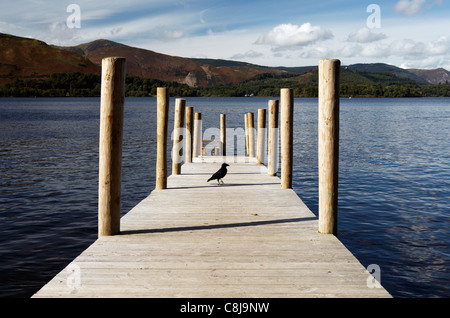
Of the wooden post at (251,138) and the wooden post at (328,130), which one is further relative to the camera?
the wooden post at (251,138)

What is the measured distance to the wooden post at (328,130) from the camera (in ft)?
21.4

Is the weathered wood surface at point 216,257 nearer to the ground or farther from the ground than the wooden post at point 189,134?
nearer to the ground

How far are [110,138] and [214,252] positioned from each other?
232cm

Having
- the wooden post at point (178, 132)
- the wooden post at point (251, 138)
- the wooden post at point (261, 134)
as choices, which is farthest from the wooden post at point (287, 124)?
the wooden post at point (251, 138)

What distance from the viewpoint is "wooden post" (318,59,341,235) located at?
6531mm

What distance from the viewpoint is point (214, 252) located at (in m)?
5.90

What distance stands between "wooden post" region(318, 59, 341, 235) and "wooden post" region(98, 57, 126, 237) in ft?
10.1

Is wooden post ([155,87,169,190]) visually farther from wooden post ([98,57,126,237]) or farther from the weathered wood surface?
wooden post ([98,57,126,237])

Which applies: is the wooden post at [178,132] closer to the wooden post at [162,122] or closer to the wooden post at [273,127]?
the wooden post at [162,122]

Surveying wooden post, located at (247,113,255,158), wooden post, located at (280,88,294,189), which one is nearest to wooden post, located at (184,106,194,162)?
wooden post, located at (247,113,255,158)

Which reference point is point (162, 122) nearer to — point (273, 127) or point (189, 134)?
point (273, 127)

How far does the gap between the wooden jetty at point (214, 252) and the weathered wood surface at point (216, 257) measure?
0.04 feet

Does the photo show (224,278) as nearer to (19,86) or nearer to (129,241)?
(129,241)
